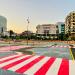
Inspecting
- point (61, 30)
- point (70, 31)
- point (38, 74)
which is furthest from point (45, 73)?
point (61, 30)

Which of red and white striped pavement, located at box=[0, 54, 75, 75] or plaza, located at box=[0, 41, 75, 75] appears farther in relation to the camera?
plaza, located at box=[0, 41, 75, 75]

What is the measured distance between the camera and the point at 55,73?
1120cm

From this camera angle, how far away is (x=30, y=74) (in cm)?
1066

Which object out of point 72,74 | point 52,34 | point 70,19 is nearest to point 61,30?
point 52,34

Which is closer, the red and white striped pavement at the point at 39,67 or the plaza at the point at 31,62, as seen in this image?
the red and white striped pavement at the point at 39,67

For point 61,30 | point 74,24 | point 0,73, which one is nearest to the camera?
point 0,73

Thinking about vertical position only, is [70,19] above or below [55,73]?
above

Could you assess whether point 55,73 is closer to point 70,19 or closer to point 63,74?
point 63,74

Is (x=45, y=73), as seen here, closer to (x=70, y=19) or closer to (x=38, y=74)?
(x=38, y=74)

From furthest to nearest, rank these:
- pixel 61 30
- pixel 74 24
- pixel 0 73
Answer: pixel 61 30 → pixel 74 24 → pixel 0 73

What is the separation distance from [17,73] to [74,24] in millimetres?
142185

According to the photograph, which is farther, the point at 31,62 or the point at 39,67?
the point at 31,62

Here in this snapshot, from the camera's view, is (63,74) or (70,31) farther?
(70,31)

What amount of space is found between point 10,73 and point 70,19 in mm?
145921
